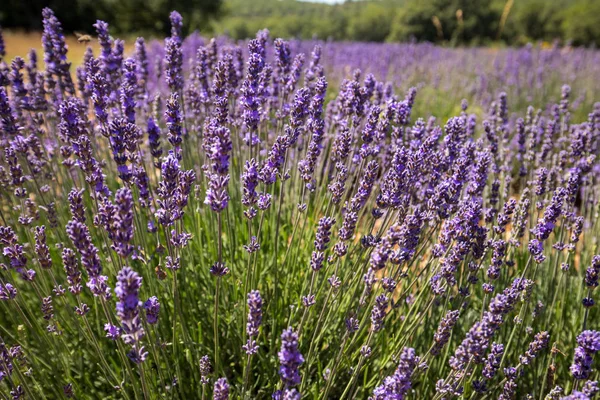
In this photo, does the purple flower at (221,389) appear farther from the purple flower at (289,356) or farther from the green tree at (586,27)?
the green tree at (586,27)

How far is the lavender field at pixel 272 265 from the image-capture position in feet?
5.63

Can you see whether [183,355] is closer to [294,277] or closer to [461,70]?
[294,277]

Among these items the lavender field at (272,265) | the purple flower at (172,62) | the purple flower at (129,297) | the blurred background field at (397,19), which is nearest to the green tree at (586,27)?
the blurred background field at (397,19)

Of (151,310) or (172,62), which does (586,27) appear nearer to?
(172,62)

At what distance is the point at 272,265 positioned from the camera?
2965 mm

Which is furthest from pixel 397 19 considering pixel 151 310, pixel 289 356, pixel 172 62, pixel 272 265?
pixel 289 356

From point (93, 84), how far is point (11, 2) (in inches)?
1301

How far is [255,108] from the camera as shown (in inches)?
93.7

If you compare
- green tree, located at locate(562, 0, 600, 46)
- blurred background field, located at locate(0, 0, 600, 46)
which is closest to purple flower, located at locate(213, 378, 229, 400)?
blurred background field, located at locate(0, 0, 600, 46)

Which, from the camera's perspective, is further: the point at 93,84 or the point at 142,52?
the point at 142,52

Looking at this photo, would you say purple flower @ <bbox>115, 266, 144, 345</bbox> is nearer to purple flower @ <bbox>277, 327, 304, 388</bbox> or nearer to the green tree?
purple flower @ <bbox>277, 327, 304, 388</bbox>

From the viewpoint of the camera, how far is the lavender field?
1715mm

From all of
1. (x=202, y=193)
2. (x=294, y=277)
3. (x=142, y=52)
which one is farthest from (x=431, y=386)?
(x=142, y=52)

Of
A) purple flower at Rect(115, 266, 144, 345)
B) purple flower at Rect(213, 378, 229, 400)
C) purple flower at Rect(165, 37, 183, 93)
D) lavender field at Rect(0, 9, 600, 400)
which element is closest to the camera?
purple flower at Rect(115, 266, 144, 345)
